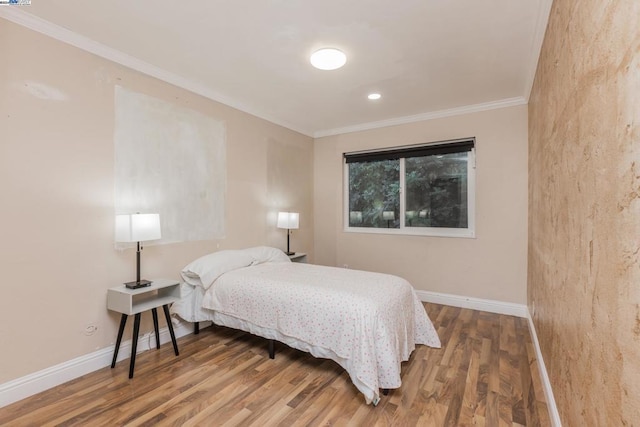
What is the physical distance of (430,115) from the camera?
4.09 meters

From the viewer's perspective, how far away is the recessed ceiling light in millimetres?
2514

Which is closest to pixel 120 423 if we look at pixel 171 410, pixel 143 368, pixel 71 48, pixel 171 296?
pixel 171 410

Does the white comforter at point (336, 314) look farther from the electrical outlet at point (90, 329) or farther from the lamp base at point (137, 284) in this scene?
the electrical outlet at point (90, 329)

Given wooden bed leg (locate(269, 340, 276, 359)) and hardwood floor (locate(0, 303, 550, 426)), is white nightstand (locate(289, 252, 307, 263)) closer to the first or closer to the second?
hardwood floor (locate(0, 303, 550, 426))

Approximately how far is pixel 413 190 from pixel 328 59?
2.38 metres

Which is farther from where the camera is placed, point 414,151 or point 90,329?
point 414,151

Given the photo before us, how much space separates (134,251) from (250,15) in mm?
2120

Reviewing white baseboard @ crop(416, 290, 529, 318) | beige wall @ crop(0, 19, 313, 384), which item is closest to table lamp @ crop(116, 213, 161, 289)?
beige wall @ crop(0, 19, 313, 384)

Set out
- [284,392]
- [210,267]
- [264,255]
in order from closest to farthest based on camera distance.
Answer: [284,392], [210,267], [264,255]

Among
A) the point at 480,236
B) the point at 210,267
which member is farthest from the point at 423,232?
the point at 210,267

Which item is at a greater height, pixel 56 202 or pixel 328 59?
pixel 328 59

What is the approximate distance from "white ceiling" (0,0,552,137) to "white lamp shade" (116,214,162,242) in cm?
134

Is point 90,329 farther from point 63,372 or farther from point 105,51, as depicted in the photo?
point 105,51

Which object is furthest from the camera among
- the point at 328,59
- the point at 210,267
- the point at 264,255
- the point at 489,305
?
the point at 489,305
